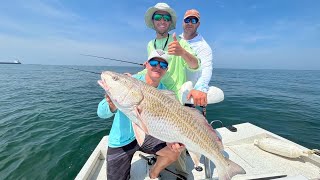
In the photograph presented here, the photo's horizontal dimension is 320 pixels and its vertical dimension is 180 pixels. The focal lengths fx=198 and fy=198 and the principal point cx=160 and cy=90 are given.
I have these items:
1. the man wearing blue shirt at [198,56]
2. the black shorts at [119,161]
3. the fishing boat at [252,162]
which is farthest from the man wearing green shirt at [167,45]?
the black shorts at [119,161]

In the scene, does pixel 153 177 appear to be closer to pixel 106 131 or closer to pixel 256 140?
pixel 256 140

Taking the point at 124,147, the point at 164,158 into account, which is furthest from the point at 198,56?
the point at 124,147

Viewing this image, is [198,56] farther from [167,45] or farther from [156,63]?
[156,63]

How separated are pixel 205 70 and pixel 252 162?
2.49 metres

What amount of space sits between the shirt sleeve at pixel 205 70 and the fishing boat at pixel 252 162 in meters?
1.39

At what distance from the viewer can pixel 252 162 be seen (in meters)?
4.60

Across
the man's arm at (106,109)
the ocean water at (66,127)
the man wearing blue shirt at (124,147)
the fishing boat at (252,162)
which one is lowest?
the ocean water at (66,127)

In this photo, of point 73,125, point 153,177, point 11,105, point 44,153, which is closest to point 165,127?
point 153,177

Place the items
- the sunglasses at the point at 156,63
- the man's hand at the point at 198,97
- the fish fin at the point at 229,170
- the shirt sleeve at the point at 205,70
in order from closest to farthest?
the fish fin at the point at 229,170
the sunglasses at the point at 156,63
the man's hand at the point at 198,97
the shirt sleeve at the point at 205,70

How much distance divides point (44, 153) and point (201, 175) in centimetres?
554

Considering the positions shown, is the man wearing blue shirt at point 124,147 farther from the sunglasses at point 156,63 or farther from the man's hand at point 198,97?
the man's hand at point 198,97

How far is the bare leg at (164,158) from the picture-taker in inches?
144

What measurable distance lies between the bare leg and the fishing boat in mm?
303

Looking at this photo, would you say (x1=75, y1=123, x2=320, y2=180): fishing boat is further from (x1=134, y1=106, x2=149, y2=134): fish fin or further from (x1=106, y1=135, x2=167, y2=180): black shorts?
(x1=134, y1=106, x2=149, y2=134): fish fin
